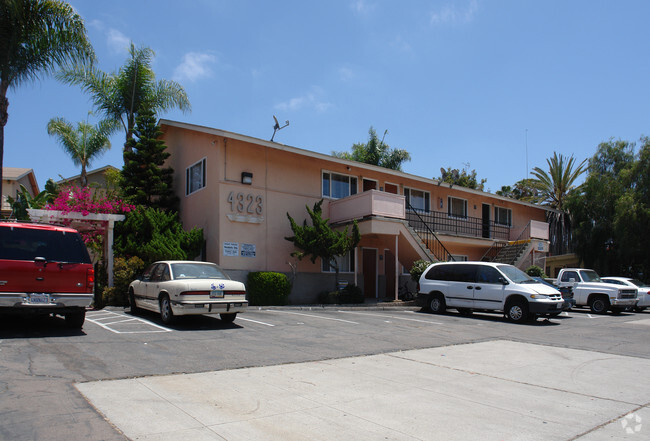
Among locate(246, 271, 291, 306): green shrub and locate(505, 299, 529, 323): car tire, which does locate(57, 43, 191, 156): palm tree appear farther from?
locate(505, 299, 529, 323): car tire

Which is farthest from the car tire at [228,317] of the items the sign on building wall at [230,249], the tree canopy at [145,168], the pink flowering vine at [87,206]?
the tree canopy at [145,168]

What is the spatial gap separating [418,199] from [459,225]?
126 inches

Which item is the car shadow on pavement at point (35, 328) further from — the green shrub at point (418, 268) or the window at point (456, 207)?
the window at point (456, 207)

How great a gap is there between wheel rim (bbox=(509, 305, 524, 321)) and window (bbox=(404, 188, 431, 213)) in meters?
10.2

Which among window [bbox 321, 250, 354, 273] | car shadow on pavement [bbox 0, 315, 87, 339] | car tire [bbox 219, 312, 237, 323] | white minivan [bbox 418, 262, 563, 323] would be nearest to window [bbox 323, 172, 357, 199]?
window [bbox 321, 250, 354, 273]

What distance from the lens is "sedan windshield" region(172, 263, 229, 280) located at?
11461mm

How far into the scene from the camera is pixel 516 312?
14852mm

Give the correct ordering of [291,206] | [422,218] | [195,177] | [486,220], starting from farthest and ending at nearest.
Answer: [486,220]
[422,218]
[195,177]
[291,206]

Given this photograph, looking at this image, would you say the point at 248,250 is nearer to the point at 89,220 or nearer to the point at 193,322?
the point at 89,220

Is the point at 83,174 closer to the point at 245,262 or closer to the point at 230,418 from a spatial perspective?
the point at 245,262

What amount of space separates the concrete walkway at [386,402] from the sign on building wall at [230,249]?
10.1 metres

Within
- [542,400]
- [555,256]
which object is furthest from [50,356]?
[555,256]

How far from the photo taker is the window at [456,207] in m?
26.7

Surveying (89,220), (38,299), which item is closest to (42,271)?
(38,299)
